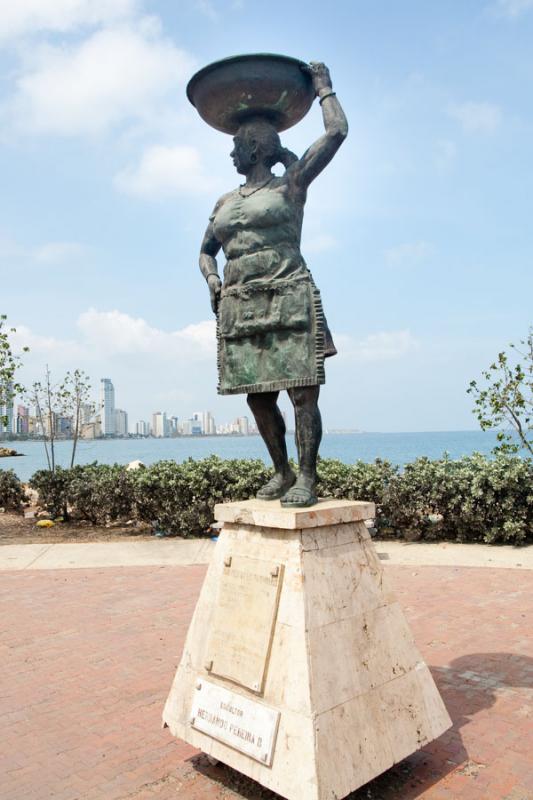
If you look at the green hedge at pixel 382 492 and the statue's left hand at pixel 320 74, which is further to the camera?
the green hedge at pixel 382 492

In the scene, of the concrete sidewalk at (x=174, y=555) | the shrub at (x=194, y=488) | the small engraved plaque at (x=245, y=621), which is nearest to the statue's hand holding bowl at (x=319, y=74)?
the small engraved plaque at (x=245, y=621)

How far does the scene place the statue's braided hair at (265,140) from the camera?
3.62 metres

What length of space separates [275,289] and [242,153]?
88cm

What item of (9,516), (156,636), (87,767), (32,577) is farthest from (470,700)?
(9,516)

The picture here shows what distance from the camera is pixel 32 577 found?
7410 millimetres

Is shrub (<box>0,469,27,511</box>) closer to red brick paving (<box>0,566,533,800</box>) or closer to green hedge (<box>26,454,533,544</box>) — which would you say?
green hedge (<box>26,454,533,544</box>)

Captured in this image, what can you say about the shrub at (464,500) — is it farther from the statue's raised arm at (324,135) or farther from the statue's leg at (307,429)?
the statue's raised arm at (324,135)

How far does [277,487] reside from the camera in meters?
3.66

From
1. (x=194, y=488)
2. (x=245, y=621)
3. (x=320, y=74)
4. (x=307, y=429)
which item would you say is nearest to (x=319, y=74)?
(x=320, y=74)

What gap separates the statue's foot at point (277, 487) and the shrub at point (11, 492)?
1002 cm

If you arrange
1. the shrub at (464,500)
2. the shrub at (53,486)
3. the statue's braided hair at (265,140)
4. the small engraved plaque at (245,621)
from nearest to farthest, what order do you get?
the small engraved plaque at (245,621) → the statue's braided hair at (265,140) → the shrub at (464,500) → the shrub at (53,486)

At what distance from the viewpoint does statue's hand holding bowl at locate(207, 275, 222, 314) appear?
3.80 meters

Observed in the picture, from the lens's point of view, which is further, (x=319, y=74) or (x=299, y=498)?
(x=319, y=74)

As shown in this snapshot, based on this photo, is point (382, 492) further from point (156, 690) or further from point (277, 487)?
point (277, 487)
